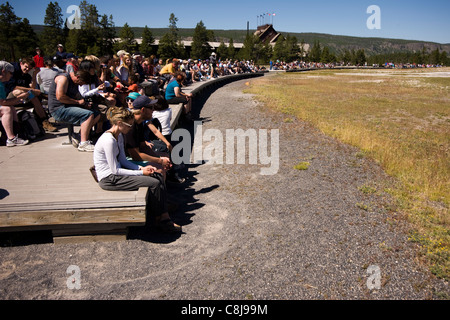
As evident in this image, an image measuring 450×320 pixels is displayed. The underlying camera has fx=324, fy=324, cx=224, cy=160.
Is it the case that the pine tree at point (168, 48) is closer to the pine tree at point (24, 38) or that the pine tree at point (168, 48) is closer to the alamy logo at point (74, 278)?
the pine tree at point (24, 38)

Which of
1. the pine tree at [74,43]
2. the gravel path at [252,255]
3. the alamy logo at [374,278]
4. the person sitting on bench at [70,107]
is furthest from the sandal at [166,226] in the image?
the pine tree at [74,43]

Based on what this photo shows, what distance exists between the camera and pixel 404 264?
398 centimetres

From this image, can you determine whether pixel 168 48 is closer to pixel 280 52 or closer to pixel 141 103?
pixel 280 52

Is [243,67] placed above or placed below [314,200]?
above

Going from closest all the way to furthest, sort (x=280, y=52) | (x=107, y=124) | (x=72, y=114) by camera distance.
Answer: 1. (x=72, y=114)
2. (x=107, y=124)
3. (x=280, y=52)

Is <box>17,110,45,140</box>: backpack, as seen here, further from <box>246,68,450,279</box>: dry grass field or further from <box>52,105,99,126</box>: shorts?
<box>246,68,450,279</box>: dry grass field

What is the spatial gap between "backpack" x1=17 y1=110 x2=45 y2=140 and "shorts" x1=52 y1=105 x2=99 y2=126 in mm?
1208

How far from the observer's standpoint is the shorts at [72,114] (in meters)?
6.00

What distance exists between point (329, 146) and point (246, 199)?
4353 mm

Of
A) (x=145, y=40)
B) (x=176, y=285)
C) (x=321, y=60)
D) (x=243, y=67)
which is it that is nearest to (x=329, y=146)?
(x=176, y=285)

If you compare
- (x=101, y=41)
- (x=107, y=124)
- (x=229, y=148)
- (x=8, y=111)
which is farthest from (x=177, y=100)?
(x=101, y=41)

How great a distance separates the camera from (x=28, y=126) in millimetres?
6895

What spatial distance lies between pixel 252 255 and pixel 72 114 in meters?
4.21
